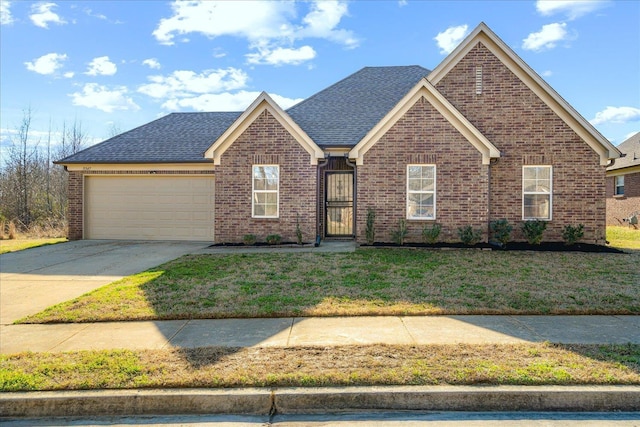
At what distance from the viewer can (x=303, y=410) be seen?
12.6 ft

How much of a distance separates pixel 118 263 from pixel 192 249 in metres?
2.57

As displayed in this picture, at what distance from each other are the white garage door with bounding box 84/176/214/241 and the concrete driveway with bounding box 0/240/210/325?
71 cm

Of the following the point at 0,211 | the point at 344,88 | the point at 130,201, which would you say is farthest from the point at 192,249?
the point at 0,211

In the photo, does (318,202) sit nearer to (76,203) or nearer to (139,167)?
(139,167)

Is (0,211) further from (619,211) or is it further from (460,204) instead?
(619,211)

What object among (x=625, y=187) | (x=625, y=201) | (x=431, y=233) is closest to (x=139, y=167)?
(x=431, y=233)

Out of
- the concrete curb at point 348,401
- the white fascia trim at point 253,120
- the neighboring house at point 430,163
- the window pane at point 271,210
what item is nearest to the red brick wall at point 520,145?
the neighboring house at point 430,163

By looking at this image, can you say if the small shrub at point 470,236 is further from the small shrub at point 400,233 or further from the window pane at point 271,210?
the window pane at point 271,210

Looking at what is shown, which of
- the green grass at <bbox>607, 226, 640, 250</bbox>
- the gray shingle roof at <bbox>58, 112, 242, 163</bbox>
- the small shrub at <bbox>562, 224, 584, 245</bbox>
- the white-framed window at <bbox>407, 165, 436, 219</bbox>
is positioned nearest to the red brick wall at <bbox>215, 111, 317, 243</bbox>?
the gray shingle roof at <bbox>58, 112, 242, 163</bbox>

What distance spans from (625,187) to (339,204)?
61.3ft

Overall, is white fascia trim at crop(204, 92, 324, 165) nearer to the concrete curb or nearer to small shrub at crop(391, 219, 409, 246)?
small shrub at crop(391, 219, 409, 246)

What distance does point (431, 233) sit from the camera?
486 inches

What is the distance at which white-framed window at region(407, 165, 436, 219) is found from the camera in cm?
1280

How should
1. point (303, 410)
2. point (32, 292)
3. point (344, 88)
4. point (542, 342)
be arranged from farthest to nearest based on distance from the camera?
point (344, 88) → point (32, 292) → point (542, 342) → point (303, 410)
